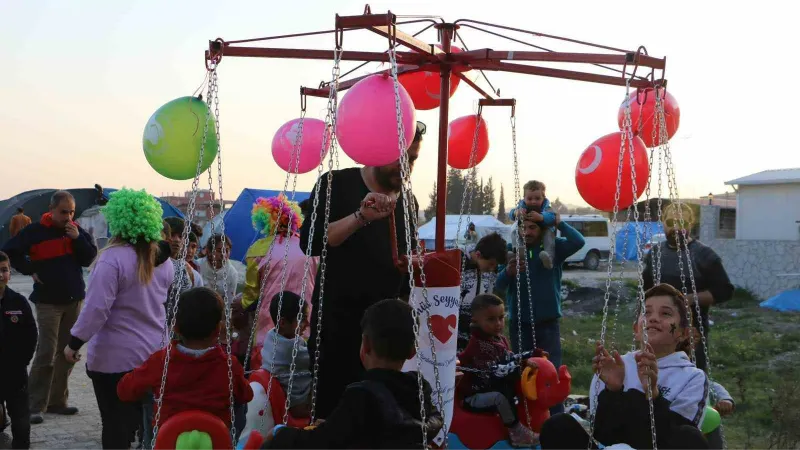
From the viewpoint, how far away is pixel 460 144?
6.05 metres

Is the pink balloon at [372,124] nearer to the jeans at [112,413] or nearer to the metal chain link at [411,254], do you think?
the metal chain link at [411,254]

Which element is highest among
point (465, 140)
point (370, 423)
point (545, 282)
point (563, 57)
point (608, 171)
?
point (563, 57)

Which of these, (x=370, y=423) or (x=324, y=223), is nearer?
(x=370, y=423)

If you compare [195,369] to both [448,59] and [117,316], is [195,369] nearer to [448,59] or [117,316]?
[117,316]

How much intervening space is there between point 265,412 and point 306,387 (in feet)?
1.32

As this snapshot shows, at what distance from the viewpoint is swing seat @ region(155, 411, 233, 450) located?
9.79 ft

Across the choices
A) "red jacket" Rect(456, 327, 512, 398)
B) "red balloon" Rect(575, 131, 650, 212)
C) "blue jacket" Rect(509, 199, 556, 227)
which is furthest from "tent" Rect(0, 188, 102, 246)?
"red balloon" Rect(575, 131, 650, 212)

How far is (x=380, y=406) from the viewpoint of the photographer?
8.16ft

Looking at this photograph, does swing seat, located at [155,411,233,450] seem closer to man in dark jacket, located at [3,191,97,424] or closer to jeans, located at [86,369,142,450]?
jeans, located at [86,369,142,450]

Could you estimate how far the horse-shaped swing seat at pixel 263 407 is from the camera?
12.6 feet

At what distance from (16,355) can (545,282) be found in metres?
3.63

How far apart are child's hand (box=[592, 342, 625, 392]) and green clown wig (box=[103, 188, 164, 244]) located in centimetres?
271

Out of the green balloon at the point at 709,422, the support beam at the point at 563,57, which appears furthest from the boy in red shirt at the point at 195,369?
the green balloon at the point at 709,422

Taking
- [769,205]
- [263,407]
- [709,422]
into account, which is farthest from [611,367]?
[769,205]
